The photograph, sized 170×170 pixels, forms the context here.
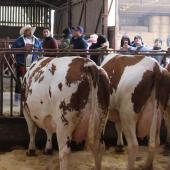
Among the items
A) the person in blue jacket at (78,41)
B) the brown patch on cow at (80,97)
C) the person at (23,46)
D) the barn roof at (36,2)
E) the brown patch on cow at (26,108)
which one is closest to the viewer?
the brown patch on cow at (80,97)

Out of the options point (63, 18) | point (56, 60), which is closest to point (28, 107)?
point (56, 60)

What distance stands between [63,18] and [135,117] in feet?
55.9

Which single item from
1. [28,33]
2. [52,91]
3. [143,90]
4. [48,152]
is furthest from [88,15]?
[52,91]

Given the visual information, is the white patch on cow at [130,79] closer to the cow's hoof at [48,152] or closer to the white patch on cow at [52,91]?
the white patch on cow at [52,91]

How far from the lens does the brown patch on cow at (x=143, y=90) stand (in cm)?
512

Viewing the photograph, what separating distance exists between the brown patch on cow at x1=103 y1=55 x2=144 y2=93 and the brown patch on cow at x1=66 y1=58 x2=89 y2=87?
637 millimetres

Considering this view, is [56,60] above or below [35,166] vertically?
above

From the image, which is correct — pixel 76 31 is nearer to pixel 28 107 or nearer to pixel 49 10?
pixel 28 107

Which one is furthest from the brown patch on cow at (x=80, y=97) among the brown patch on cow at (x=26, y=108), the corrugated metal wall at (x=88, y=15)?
the corrugated metal wall at (x=88, y=15)

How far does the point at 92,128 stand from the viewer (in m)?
4.73

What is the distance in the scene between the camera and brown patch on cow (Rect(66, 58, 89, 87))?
15.7 ft

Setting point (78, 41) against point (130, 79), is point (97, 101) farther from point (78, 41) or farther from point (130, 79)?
point (78, 41)

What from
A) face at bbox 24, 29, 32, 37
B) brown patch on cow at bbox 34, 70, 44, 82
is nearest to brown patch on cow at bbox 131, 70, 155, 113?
brown patch on cow at bbox 34, 70, 44, 82

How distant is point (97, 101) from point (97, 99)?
23 millimetres
